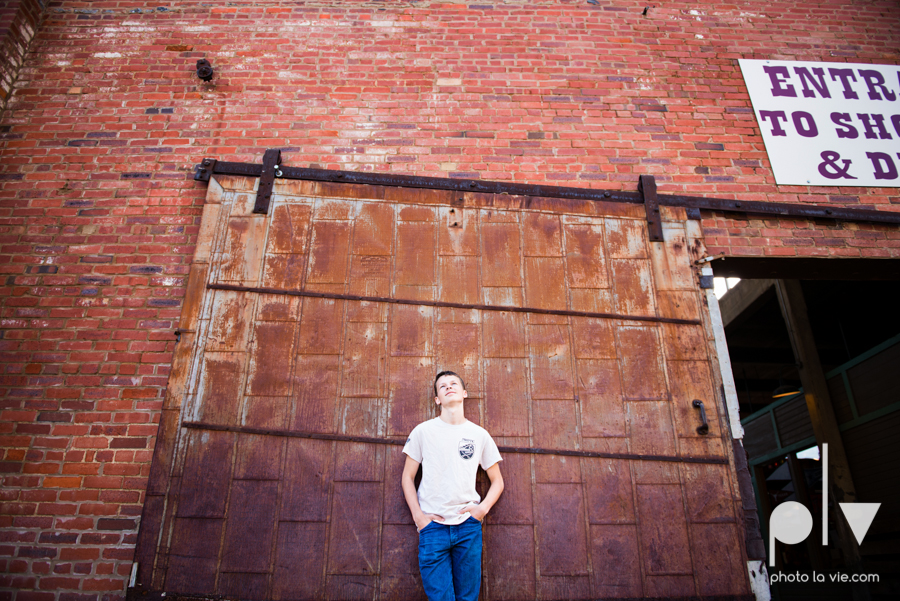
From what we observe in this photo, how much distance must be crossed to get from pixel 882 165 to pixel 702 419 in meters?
2.76

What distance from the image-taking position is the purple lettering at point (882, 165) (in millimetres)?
3975

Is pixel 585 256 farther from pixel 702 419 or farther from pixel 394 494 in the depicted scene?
pixel 394 494

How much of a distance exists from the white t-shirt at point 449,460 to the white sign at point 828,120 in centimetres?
316

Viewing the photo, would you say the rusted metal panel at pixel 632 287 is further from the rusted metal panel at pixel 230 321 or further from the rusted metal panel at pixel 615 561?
the rusted metal panel at pixel 230 321

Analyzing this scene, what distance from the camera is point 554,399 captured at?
10.3 feet

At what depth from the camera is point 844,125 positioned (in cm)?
406

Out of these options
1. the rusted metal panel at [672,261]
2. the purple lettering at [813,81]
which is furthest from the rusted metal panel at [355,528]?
the purple lettering at [813,81]

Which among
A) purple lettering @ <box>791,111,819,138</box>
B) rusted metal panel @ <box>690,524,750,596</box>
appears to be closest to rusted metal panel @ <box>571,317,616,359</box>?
rusted metal panel @ <box>690,524,750,596</box>

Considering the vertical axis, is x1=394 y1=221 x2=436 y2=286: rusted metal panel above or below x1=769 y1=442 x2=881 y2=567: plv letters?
above

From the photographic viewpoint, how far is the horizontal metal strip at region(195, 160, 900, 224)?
3.58m

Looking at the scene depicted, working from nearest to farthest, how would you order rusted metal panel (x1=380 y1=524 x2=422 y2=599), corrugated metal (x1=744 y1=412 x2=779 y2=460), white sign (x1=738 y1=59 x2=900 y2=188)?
rusted metal panel (x1=380 y1=524 x2=422 y2=599)
white sign (x1=738 y1=59 x2=900 y2=188)
corrugated metal (x1=744 y1=412 x2=779 y2=460)

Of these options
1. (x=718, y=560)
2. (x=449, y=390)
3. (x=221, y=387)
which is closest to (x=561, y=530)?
(x=718, y=560)

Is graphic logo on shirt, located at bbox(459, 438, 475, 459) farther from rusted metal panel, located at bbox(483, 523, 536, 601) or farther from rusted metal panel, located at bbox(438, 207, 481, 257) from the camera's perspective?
rusted metal panel, located at bbox(438, 207, 481, 257)

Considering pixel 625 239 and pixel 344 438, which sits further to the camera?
pixel 625 239
